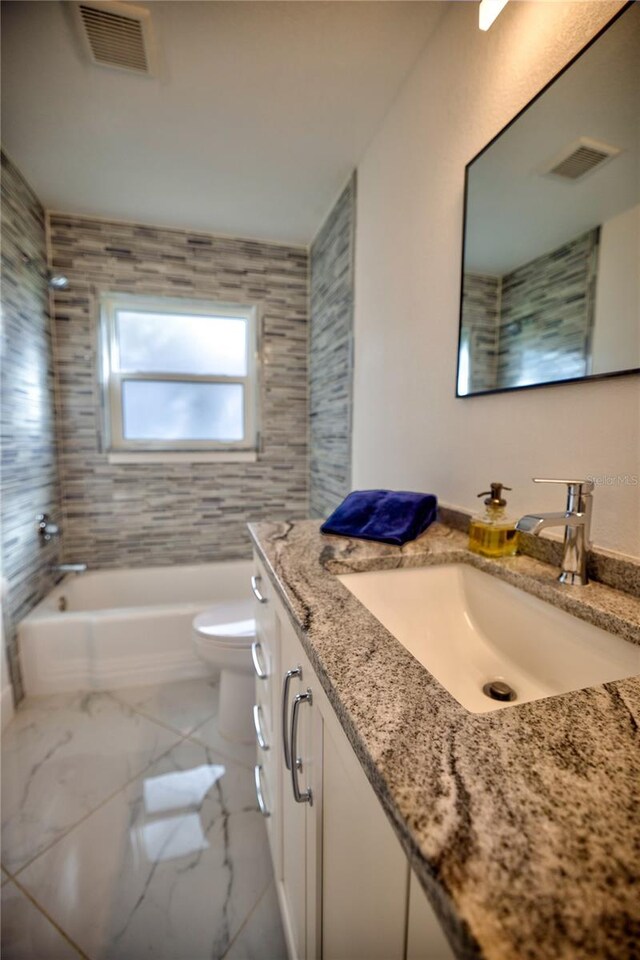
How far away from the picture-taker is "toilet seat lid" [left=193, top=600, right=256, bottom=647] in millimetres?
1522

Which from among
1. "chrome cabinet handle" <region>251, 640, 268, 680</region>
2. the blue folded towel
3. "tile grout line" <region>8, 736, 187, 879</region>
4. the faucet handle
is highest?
the faucet handle

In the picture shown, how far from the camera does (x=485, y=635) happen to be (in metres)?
0.80

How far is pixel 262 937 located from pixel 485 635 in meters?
0.94

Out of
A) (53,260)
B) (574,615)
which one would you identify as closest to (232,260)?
(53,260)

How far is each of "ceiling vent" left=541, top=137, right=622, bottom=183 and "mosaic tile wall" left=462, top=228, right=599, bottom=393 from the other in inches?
4.9

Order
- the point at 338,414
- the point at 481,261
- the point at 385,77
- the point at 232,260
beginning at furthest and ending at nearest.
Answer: the point at 232,260 → the point at 338,414 → the point at 385,77 → the point at 481,261

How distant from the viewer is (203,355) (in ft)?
8.35

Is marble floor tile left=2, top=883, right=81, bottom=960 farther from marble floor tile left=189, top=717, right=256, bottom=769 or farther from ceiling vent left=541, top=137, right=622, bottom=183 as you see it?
ceiling vent left=541, top=137, right=622, bottom=183

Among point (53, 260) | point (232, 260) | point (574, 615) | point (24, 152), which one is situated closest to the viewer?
point (574, 615)

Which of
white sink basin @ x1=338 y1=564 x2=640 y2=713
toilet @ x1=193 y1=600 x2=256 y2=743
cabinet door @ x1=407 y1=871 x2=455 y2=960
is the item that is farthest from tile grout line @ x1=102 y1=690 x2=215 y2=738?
cabinet door @ x1=407 y1=871 x2=455 y2=960

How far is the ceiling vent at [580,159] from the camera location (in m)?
0.73

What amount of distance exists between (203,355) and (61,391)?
84cm

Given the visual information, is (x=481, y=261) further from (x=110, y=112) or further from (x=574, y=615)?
(x=110, y=112)

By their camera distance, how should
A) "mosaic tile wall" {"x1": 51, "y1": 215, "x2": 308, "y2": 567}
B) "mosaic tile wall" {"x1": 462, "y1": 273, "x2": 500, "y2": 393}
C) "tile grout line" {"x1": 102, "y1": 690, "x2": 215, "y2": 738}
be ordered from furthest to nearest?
"mosaic tile wall" {"x1": 51, "y1": 215, "x2": 308, "y2": 567}, "tile grout line" {"x1": 102, "y1": 690, "x2": 215, "y2": 738}, "mosaic tile wall" {"x1": 462, "y1": 273, "x2": 500, "y2": 393}
